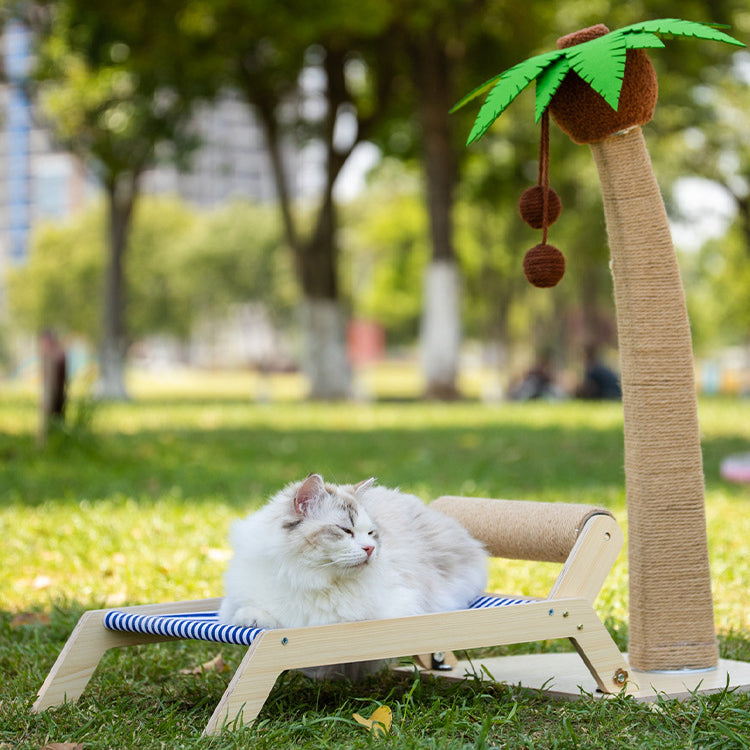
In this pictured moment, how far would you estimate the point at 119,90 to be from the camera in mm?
22203

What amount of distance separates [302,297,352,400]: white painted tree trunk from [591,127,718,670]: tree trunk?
1697 cm

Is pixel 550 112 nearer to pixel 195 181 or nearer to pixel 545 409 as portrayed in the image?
pixel 545 409

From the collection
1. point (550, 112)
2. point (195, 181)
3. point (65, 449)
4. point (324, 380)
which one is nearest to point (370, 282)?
point (324, 380)

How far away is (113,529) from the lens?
6535 mm

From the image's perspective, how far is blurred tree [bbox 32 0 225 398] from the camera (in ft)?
58.1

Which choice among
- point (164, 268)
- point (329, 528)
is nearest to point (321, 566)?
point (329, 528)

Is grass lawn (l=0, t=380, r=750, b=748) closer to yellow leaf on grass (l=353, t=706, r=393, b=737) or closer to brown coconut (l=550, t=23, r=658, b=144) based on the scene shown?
yellow leaf on grass (l=353, t=706, r=393, b=737)

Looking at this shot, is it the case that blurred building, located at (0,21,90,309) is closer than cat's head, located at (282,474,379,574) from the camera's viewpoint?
No

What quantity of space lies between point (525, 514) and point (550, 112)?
147cm

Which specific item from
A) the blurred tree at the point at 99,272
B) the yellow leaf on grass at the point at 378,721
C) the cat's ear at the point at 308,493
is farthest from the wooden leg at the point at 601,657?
the blurred tree at the point at 99,272

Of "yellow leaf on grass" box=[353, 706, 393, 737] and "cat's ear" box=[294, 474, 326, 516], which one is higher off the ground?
"cat's ear" box=[294, 474, 326, 516]

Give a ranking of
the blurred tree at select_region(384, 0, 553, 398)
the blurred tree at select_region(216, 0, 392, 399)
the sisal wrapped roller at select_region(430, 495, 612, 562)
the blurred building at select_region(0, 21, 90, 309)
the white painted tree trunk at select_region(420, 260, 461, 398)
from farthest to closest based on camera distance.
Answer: the blurred building at select_region(0, 21, 90, 309), the blurred tree at select_region(216, 0, 392, 399), the white painted tree trunk at select_region(420, 260, 461, 398), the blurred tree at select_region(384, 0, 553, 398), the sisal wrapped roller at select_region(430, 495, 612, 562)

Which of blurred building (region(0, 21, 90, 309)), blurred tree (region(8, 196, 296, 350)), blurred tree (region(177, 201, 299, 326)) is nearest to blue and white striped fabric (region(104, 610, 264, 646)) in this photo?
blurred tree (region(8, 196, 296, 350))

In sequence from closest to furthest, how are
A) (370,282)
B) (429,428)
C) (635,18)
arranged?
(429,428) → (635,18) → (370,282)
